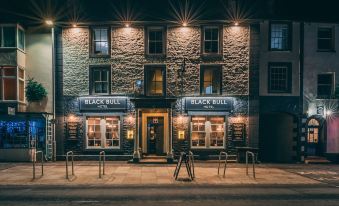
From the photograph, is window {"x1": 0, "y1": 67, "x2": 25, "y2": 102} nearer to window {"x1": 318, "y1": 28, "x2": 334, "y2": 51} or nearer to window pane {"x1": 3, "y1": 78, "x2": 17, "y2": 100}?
window pane {"x1": 3, "y1": 78, "x2": 17, "y2": 100}

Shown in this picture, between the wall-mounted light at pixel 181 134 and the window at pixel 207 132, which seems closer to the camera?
the wall-mounted light at pixel 181 134

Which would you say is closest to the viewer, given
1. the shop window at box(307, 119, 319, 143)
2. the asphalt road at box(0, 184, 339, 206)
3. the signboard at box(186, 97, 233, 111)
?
the asphalt road at box(0, 184, 339, 206)

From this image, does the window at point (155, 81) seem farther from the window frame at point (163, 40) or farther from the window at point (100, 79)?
the window at point (100, 79)

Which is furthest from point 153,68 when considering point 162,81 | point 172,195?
point 172,195

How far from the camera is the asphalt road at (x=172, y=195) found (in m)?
9.67

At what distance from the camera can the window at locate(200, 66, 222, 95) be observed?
64.5ft

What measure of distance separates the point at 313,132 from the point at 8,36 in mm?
22369

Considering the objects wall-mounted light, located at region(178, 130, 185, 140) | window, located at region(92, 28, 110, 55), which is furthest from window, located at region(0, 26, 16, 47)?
wall-mounted light, located at region(178, 130, 185, 140)

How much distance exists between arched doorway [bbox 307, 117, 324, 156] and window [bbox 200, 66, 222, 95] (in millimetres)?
7222

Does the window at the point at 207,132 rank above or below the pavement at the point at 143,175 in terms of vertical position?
above

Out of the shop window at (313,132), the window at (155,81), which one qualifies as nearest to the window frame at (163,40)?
the window at (155,81)

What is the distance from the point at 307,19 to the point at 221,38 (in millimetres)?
6292

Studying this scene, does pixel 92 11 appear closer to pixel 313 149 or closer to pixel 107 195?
pixel 107 195

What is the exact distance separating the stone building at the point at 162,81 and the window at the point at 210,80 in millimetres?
71
